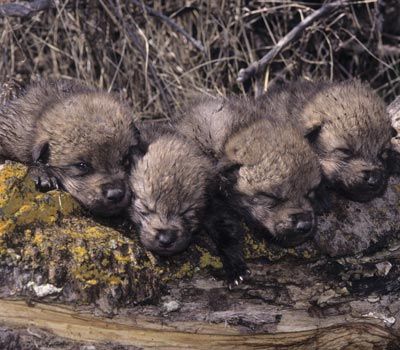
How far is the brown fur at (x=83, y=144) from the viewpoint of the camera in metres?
3.47

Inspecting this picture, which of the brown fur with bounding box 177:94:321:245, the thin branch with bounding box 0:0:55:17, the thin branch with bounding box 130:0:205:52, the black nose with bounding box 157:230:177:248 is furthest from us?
the thin branch with bounding box 130:0:205:52

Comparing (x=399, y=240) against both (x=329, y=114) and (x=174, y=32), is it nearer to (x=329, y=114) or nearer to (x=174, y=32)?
(x=329, y=114)

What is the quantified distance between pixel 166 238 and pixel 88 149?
0.64 m

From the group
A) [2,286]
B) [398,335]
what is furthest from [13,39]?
[398,335]

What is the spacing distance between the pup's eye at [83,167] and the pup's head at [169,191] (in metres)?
0.21

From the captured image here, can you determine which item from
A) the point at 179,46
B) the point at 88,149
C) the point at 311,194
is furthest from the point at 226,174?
the point at 179,46

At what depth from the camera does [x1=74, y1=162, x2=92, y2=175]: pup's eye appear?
141 inches

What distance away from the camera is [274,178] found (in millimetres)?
3623

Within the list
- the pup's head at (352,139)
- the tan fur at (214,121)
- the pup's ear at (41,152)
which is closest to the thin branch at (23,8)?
the tan fur at (214,121)

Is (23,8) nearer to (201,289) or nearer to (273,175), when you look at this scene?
(273,175)

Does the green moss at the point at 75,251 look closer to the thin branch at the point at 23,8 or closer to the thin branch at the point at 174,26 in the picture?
the thin branch at the point at 23,8

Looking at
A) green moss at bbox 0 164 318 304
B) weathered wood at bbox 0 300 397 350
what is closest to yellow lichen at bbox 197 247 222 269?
green moss at bbox 0 164 318 304

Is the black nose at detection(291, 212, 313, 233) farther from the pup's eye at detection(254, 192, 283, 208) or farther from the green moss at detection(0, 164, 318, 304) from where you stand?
the green moss at detection(0, 164, 318, 304)

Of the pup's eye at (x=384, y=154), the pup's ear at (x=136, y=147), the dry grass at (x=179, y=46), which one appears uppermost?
the pup's ear at (x=136, y=147)
